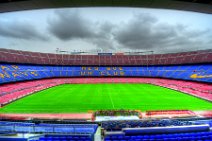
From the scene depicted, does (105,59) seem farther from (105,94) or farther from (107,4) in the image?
(107,4)

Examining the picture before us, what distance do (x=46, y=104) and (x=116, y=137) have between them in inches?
791

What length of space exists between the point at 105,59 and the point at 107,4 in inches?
2761

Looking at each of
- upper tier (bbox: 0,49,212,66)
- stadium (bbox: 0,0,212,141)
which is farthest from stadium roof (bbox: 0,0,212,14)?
upper tier (bbox: 0,49,212,66)

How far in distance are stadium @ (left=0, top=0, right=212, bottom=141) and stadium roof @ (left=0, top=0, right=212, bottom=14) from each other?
0.03 metres

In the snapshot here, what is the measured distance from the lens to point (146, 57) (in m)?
77.1

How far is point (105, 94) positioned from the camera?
35188 mm

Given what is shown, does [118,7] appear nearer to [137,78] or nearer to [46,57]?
[137,78]

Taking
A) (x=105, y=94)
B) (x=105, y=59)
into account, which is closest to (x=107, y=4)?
(x=105, y=94)

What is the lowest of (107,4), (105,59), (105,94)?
(105,94)

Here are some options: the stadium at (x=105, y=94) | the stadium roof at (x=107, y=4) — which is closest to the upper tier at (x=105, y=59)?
the stadium at (x=105, y=94)

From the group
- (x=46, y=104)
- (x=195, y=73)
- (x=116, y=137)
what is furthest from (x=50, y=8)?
(x=195, y=73)

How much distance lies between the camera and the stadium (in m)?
9.17

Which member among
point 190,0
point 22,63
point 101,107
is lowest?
point 101,107

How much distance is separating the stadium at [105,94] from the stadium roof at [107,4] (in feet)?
0.10
